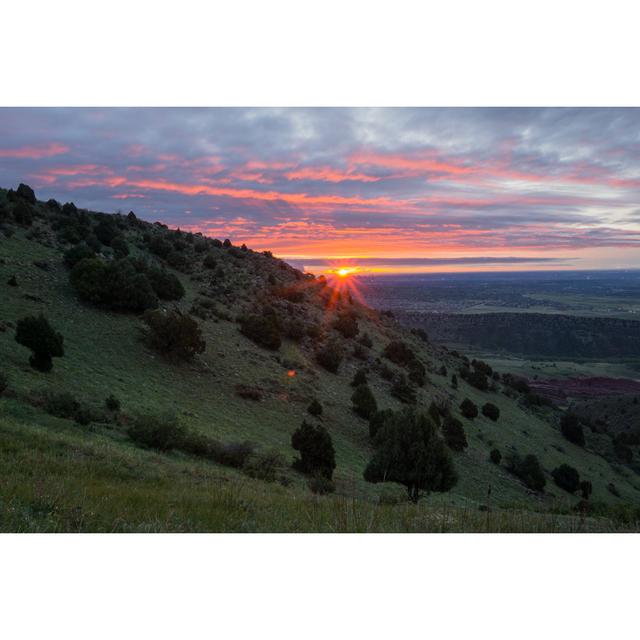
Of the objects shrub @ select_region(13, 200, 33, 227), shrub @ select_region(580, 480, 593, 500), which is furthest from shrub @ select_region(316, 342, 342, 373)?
shrub @ select_region(13, 200, 33, 227)

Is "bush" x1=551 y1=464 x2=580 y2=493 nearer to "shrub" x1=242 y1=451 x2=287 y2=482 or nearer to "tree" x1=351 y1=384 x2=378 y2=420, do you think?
"tree" x1=351 y1=384 x2=378 y2=420

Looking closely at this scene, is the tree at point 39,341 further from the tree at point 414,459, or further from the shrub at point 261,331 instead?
the shrub at point 261,331

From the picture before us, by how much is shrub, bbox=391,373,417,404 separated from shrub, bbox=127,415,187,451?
2083 cm

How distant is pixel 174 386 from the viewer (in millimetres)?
21891

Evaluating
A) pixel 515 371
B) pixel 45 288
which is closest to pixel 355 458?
pixel 45 288

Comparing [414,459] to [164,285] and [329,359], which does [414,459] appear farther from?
[164,285]

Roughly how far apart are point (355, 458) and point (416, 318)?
101 meters

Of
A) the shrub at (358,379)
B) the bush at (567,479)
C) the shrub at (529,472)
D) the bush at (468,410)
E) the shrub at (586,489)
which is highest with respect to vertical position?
the shrub at (358,379)

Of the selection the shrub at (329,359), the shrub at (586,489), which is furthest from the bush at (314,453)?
the shrub at (586,489)

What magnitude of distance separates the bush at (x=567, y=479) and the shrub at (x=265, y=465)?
20.9 metres

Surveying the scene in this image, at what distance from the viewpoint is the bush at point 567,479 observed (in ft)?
91.4

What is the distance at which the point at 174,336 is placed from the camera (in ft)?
80.9

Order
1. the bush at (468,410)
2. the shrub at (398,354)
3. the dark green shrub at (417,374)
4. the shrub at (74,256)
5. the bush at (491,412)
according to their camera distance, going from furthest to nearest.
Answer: the shrub at (398,354), the dark green shrub at (417,374), the bush at (491,412), the bush at (468,410), the shrub at (74,256)

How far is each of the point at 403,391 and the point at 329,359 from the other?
6121mm
